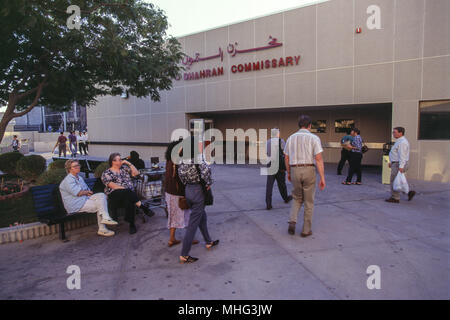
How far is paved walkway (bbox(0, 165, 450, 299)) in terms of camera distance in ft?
10.8

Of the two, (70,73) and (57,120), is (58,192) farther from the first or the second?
(57,120)

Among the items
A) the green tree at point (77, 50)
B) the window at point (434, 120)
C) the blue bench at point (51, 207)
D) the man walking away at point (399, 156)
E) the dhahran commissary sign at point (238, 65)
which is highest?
the dhahran commissary sign at point (238, 65)

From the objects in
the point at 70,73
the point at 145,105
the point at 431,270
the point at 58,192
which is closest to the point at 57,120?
the point at 145,105

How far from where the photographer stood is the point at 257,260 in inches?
159

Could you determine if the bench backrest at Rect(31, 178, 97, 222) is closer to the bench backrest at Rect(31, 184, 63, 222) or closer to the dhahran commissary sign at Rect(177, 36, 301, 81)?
the bench backrest at Rect(31, 184, 63, 222)

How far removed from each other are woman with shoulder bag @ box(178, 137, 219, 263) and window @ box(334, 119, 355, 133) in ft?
38.9

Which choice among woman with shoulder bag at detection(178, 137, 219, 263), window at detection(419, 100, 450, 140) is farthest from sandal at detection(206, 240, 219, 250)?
window at detection(419, 100, 450, 140)

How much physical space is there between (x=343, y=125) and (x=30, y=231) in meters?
13.2

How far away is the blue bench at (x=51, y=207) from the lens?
4.89 meters

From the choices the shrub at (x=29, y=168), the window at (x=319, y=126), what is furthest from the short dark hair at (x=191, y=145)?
the window at (x=319, y=126)

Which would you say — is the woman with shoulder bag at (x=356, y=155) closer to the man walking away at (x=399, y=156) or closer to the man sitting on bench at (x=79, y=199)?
the man walking away at (x=399, y=156)

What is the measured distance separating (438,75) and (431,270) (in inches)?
331

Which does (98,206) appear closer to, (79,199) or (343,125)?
(79,199)

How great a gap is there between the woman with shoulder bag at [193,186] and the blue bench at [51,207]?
230 centimetres
